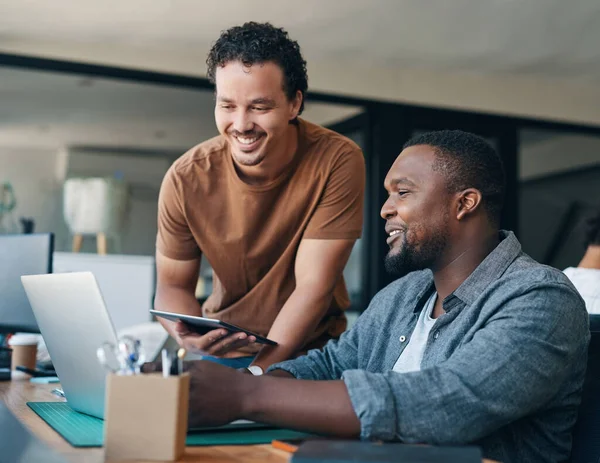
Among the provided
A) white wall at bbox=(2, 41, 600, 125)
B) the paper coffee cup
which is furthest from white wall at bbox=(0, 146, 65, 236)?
the paper coffee cup

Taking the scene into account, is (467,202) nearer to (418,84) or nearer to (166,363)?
(166,363)

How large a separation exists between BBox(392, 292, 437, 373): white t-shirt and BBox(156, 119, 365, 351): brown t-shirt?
0.48m

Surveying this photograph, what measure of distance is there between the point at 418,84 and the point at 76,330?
5.20 metres

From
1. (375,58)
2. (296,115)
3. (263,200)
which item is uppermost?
(375,58)

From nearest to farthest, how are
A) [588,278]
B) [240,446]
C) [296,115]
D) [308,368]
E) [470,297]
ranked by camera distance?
[240,446] → [470,297] → [308,368] → [296,115] → [588,278]

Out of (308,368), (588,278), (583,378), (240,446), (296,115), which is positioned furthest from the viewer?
(588,278)

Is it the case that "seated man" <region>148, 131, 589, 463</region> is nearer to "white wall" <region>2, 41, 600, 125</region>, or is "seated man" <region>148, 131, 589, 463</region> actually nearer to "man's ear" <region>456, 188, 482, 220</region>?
"man's ear" <region>456, 188, 482, 220</region>

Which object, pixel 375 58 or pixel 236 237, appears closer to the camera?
pixel 236 237

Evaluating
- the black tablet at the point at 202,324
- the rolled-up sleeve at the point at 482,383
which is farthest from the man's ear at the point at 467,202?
the black tablet at the point at 202,324

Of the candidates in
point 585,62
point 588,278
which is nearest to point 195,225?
point 588,278

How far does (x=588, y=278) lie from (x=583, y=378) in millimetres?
1328

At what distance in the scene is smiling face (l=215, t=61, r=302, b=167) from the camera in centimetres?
174

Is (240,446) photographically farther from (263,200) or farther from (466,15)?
(466,15)

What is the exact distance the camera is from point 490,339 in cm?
110
